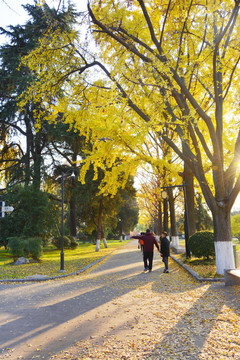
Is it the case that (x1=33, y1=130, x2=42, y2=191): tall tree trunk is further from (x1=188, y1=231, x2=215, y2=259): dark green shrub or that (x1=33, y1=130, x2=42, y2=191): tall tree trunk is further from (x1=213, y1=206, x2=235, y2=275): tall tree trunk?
(x1=213, y1=206, x2=235, y2=275): tall tree trunk

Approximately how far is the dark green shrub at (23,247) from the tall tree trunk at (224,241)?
13.2 m

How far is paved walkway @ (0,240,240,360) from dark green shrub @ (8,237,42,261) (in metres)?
10.7

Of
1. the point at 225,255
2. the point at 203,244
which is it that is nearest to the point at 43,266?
the point at 203,244

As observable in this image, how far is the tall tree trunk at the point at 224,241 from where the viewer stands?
10.1 meters

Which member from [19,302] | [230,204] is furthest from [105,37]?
[19,302]

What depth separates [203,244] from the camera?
44.7 feet

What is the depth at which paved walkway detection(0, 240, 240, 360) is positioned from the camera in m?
3.98

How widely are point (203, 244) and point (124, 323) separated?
9.26 metres

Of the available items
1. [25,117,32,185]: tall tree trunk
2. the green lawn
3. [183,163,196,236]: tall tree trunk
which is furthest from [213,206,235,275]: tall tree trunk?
[25,117,32,185]: tall tree trunk

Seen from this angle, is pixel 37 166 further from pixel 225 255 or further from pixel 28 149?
pixel 225 255

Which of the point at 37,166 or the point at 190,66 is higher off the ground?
the point at 37,166

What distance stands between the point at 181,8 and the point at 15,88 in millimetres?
18192

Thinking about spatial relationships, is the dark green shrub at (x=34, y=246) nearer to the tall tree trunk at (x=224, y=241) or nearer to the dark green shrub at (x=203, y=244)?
the dark green shrub at (x=203, y=244)

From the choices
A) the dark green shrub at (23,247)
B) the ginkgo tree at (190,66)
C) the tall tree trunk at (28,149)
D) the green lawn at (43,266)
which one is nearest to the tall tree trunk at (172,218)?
the green lawn at (43,266)
